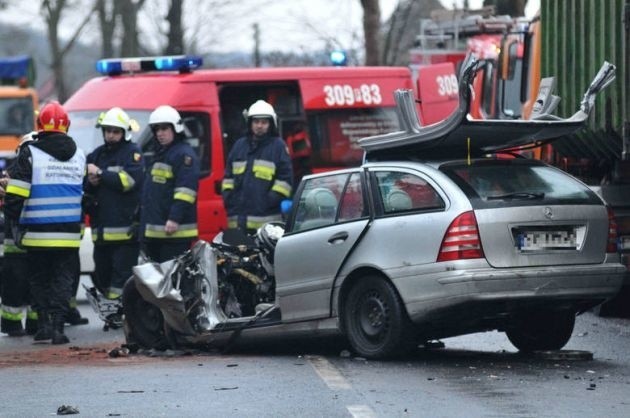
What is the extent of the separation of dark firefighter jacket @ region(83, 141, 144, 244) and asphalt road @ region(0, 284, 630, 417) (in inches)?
80.6

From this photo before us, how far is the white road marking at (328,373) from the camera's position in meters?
9.09

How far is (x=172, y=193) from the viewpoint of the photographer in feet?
45.4

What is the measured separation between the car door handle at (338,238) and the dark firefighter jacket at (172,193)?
3.27 m

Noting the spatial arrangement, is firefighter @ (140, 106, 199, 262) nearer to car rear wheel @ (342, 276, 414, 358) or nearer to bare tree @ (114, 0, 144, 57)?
car rear wheel @ (342, 276, 414, 358)

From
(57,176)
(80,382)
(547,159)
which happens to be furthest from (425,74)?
(80,382)

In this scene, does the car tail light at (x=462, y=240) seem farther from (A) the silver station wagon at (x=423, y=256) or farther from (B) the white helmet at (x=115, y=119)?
(B) the white helmet at (x=115, y=119)

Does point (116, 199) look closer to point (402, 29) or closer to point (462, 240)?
point (462, 240)

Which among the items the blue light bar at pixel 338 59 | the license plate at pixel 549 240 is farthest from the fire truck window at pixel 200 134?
the license plate at pixel 549 240

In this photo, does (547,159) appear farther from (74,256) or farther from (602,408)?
(602,408)

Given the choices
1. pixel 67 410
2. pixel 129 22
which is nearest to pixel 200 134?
pixel 67 410

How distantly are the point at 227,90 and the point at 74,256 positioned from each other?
4.72 meters

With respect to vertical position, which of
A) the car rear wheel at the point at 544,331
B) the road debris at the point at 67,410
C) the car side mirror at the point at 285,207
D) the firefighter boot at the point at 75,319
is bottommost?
the firefighter boot at the point at 75,319

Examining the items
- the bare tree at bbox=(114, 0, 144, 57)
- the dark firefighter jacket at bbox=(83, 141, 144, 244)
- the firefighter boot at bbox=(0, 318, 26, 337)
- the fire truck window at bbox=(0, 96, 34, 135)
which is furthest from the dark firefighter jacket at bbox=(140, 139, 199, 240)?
the bare tree at bbox=(114, 0, 144, 57)

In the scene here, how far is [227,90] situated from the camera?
1730cm
